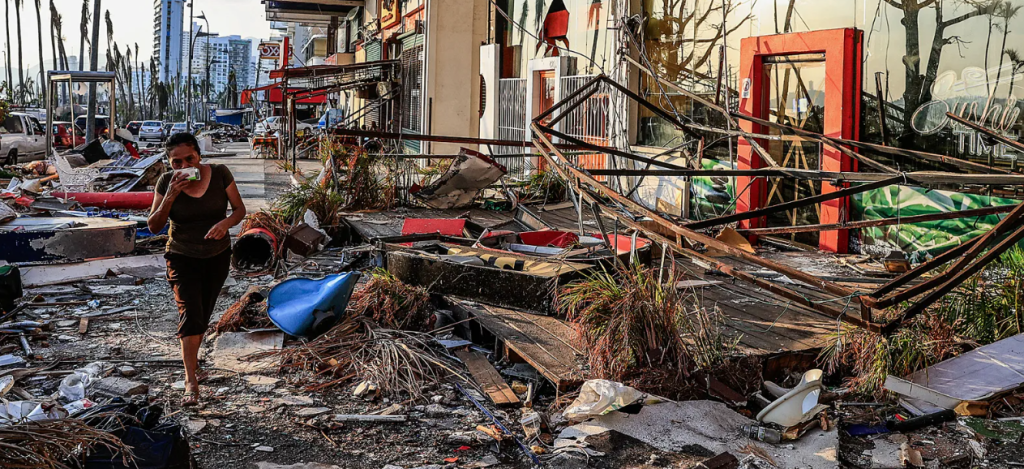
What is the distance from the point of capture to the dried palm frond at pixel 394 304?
7043mm

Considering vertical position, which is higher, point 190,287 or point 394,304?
point 190,287

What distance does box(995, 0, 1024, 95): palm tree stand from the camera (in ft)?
24.9

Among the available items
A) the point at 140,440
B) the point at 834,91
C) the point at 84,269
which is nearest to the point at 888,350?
the point at 140,440

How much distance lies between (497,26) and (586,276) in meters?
14.3

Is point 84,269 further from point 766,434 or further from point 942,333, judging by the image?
point 942,333

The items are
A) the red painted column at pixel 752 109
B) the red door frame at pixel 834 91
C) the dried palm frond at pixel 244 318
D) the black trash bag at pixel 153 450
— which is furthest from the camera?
the red painted column at pixel 752 109

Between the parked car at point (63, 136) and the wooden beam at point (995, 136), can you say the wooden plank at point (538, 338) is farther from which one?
the parked car at point (63, 136)

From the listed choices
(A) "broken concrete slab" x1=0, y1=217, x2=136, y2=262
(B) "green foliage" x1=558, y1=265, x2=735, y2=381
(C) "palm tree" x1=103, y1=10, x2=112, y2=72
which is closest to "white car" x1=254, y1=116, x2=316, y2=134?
(A) "broken concrete slab" x1=0, y1=217, x2=136, y2=262

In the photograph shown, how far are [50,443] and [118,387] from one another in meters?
2.34

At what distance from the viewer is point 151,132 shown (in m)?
44.9

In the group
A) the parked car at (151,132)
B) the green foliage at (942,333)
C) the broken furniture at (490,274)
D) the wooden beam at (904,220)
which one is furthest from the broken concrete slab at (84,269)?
the parked car at (151,132)

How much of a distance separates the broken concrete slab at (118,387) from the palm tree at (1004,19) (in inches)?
291

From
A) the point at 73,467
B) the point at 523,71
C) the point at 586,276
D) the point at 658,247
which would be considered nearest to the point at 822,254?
the point at 658,247

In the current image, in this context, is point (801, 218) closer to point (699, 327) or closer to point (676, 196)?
point (676, 196)
